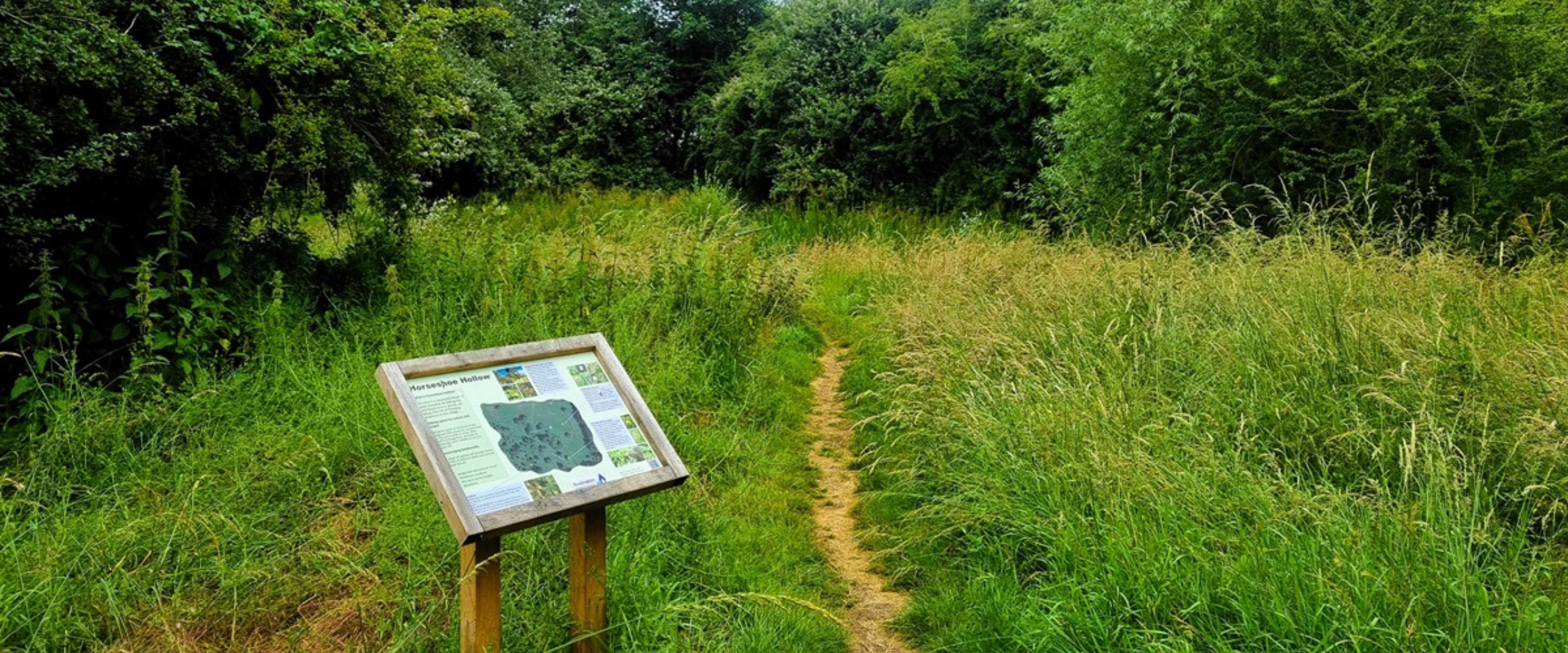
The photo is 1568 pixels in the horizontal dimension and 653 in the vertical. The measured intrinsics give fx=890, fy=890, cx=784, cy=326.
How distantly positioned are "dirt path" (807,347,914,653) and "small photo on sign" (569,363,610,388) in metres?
1.40

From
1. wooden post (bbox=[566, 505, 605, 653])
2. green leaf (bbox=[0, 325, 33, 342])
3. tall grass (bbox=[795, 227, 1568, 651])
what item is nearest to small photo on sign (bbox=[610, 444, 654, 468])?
wooden post (bbox=[566, 505, 605, 653])

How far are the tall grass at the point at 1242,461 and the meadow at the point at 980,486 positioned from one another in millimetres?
18

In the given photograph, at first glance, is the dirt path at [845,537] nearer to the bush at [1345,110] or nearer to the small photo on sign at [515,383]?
the small photo on sign at [515,383]

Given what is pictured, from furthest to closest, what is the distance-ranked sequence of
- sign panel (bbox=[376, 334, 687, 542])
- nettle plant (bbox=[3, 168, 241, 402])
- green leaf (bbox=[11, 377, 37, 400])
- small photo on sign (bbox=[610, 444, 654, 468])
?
nettle plant (bbox=[3, 168, 241, 402]) → green leaf (bbox=[11, 377, 37, 400]) → small photo on sign (bbox=[610, 444, 654, 468]) → sign panel (bbox=[376, 334, 687, 542])

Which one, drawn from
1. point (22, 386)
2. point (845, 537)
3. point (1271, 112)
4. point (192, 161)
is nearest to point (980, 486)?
point (845, 537)

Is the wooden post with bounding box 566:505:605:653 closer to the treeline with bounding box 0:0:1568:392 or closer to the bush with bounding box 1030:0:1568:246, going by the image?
the treeline with bounding box 0:0:1568:392

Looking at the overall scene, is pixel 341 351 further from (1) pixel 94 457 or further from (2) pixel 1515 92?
(2) pixel 1515 92

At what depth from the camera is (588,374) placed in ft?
9.85

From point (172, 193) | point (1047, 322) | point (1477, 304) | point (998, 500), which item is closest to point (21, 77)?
point (172, 193)

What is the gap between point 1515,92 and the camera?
7004mm

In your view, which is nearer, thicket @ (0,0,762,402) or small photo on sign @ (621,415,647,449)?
small photo on sign @ (621,415,647,449)

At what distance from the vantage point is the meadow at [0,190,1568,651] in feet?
8.82

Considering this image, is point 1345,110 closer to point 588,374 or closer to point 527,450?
point 588,374

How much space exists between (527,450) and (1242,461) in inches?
105
